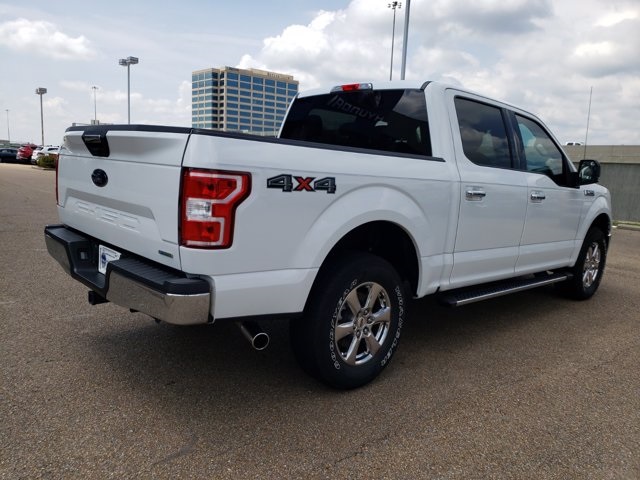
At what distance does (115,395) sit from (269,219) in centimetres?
145

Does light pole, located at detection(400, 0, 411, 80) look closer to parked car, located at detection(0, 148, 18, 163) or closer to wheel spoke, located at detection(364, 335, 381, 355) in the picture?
wheel spoke, located at detection(364, 335, 381, 355)

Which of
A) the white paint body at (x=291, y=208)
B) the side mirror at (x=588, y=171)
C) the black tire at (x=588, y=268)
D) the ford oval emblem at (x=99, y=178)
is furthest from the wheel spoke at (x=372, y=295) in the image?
the black tire at (x=588, y=268)

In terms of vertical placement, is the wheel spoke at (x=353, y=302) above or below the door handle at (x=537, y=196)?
below

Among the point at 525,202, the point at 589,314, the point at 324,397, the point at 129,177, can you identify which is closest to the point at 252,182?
the point at 129,177

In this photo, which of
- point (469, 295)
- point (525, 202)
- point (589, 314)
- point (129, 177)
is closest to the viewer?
point (129, 177)

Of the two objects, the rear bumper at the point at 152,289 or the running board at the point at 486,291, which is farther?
the running board at the point at 486,291

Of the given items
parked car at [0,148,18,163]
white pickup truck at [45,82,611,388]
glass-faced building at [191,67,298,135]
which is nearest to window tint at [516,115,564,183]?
white pickup truck at [45,82,611,388]

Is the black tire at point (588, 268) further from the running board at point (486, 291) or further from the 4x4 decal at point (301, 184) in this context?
the 4x4 decal at point (301, 184)

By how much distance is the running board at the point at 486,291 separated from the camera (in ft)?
12.4

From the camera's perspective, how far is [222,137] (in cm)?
242

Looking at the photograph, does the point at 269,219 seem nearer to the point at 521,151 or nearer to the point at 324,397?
the point at 324,397

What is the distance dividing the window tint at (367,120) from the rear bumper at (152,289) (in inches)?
79.1

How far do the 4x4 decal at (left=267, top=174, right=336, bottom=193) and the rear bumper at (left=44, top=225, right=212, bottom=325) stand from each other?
0.59 metres

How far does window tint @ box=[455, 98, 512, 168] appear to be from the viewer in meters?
3.91
